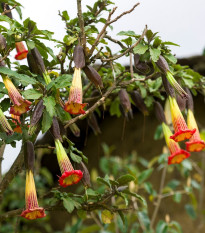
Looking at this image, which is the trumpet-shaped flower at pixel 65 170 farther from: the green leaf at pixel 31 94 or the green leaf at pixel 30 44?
the green leaf at pixel 30 44

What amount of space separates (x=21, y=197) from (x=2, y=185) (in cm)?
188

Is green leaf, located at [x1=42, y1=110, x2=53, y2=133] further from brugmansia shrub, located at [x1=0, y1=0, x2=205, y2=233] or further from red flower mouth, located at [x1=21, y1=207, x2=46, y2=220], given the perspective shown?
red flower mouth, located at [x1=21, y1=207, x2=46, y2=220]

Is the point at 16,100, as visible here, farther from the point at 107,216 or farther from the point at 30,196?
the point at 107,216

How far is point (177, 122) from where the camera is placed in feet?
3.34

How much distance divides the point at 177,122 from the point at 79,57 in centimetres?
29

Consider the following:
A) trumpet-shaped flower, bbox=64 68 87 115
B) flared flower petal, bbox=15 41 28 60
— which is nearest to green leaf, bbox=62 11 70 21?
flared flower petal, bbox=15 41 28 60

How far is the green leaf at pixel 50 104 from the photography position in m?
0.84

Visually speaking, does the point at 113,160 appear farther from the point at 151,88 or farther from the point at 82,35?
the point at 82,35

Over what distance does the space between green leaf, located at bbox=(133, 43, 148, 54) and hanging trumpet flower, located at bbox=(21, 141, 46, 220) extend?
332 millimetres

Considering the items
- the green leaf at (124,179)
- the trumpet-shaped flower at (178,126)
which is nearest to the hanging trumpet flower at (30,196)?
the green leaf at (124,179)

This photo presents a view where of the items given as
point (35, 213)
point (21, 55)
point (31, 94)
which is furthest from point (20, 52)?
point (35, 213)

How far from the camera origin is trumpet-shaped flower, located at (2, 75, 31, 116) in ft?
2.93

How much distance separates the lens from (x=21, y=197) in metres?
2.93

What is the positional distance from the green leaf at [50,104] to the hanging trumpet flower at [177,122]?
30 cm
